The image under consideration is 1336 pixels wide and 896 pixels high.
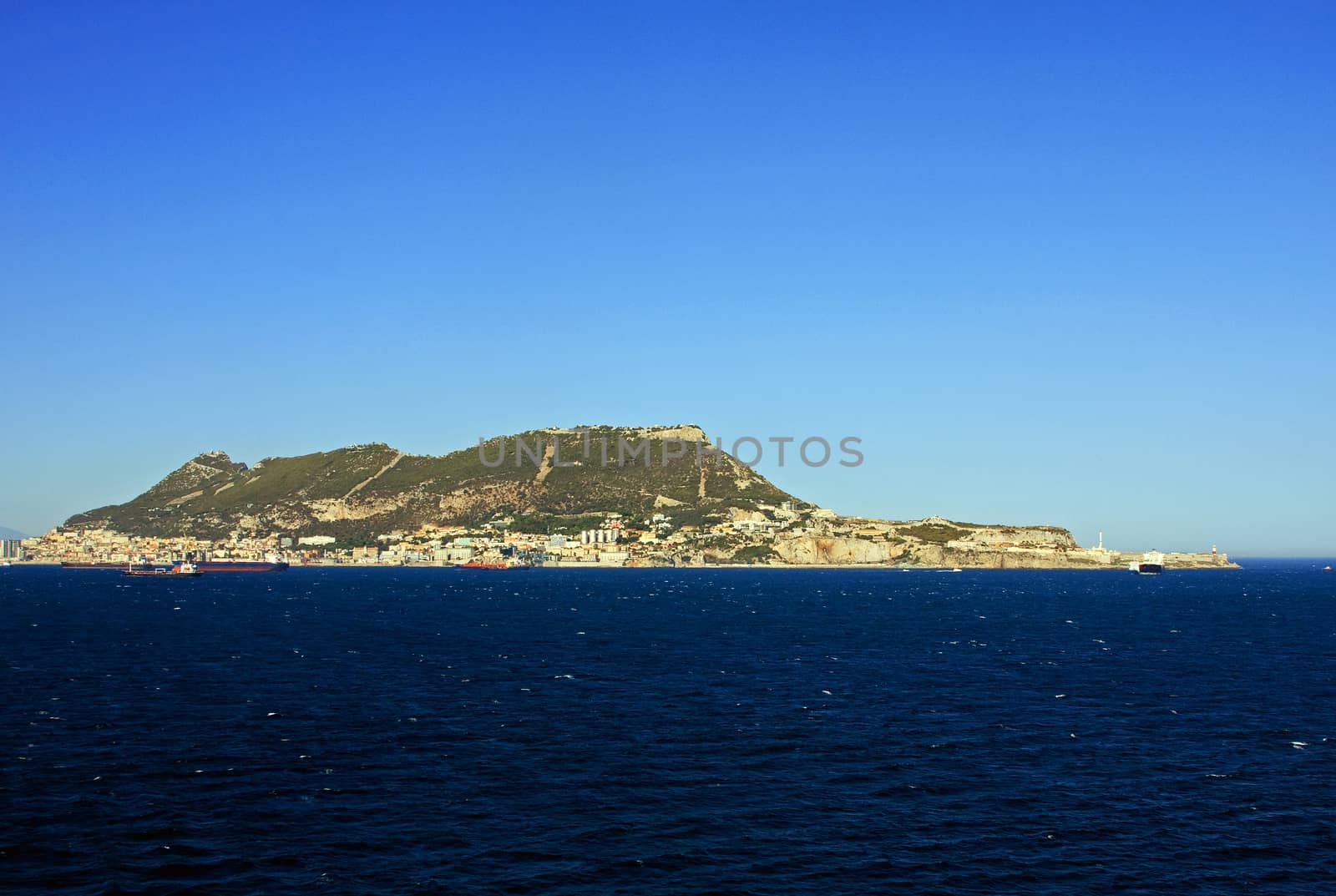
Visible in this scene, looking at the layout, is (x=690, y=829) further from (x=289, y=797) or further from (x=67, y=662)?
(x=67, y=662)

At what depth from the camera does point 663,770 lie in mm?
53000

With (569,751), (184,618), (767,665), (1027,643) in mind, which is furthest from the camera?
(184,618)

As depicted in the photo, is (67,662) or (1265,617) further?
(1265,617)

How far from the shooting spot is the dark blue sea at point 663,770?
39.0 m

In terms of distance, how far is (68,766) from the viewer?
52344 millimetres

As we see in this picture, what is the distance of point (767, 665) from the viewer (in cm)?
9325

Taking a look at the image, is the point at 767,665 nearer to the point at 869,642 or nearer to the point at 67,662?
the point at 869,642

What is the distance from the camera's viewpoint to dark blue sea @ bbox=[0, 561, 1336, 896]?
3903 cm

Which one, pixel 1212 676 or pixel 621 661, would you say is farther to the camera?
pixel 621 661

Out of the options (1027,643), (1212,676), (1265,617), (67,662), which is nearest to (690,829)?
(1212,676)

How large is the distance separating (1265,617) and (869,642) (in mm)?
77886

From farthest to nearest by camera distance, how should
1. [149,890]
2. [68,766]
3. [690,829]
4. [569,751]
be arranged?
1. [569,751]
2. [68,766]
3. [690,829]
4. [149,890]

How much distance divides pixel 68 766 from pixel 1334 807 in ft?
194

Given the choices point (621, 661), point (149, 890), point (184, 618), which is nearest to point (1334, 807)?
point (149, 890)
